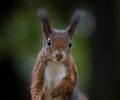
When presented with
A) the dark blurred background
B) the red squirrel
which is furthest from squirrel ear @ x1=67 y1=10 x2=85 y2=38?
the dark blurred background

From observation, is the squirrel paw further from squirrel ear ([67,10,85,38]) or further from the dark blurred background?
the dark blurred background

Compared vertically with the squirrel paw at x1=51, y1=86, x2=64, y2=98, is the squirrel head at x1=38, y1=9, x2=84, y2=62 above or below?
above

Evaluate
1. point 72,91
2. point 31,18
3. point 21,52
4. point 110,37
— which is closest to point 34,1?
point 31,18

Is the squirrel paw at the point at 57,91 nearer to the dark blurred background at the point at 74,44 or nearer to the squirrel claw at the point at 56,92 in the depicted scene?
the squirrel claw at the point at 56,92

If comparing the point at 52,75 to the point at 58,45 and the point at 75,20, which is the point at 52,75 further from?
the point at 75,20

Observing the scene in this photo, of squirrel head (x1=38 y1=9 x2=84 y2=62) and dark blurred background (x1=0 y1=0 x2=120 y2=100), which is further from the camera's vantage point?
dark blurred background (x1=0 y1=0 x2=120 y2=100)

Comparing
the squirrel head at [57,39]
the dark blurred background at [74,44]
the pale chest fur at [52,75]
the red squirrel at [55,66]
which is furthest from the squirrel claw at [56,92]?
the dark blurred background at [74,44]
